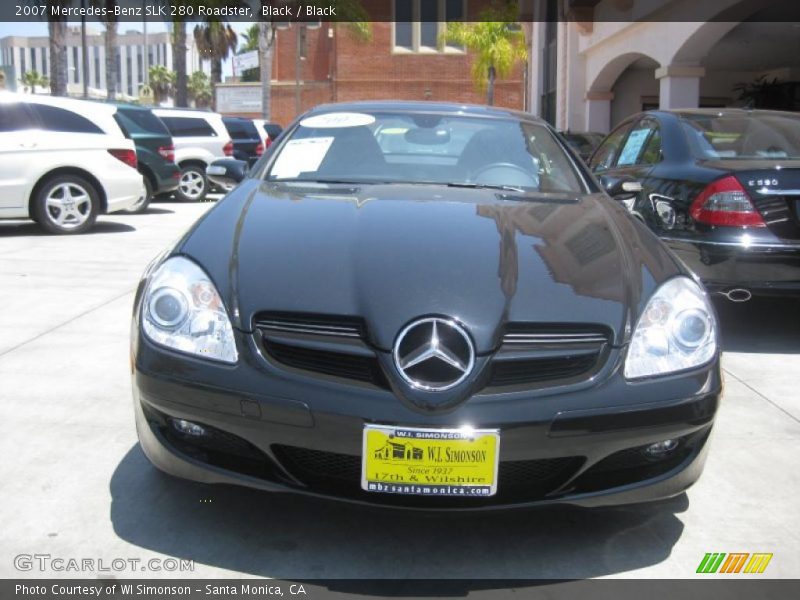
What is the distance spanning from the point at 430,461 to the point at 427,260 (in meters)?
0.67

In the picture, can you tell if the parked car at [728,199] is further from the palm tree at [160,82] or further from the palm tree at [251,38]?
the palm tree at [160,82]

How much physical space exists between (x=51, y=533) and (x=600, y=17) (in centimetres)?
2034

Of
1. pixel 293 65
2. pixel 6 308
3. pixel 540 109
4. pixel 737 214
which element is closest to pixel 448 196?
pixel 737 214

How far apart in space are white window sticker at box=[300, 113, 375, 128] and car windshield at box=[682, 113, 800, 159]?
2.44 metres

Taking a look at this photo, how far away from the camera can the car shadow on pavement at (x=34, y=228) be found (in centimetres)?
1060

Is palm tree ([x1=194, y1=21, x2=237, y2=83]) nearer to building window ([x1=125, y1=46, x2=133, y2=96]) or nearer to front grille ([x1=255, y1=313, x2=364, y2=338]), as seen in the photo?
front grille ([x1=255, y1=313, x2=364, y2=338])

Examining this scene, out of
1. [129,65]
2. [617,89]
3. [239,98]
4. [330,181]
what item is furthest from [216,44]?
[129,65]

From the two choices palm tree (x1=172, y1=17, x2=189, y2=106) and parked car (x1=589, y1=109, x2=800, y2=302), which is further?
palm tree (x1=172, y1=17, x2=189, y2=106)

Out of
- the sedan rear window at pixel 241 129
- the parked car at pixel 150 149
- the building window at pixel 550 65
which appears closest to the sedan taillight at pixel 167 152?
the parked car at pixel 150 149

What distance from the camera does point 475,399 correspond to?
2.47 meters

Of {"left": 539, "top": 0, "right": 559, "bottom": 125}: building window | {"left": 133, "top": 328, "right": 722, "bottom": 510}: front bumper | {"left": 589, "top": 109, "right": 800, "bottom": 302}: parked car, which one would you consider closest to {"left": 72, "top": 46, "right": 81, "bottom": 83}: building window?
{"left": 539, "top": 0, "right": 559, "bottom": 125}: building window

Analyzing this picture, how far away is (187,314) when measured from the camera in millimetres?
2738

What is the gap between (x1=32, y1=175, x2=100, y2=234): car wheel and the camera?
33.7ft

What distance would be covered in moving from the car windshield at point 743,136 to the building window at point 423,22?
3776 cm
